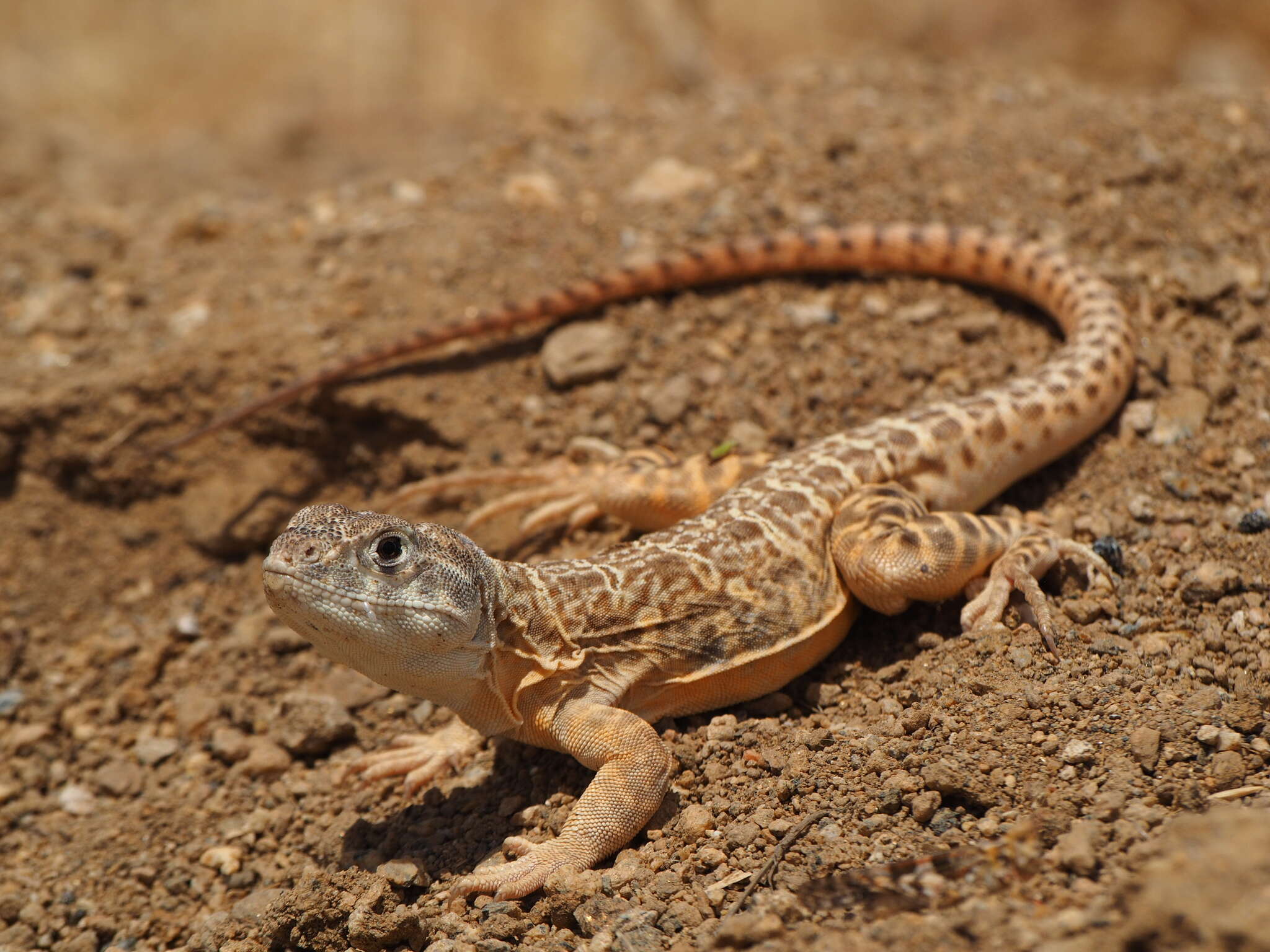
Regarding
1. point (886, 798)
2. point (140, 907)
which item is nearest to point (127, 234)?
point (140, 907)

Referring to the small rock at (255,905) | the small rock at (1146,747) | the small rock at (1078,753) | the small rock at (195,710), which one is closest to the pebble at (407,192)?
the small rock at (195,710)

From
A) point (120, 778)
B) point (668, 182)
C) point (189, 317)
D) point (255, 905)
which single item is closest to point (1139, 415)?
point (668, 182)

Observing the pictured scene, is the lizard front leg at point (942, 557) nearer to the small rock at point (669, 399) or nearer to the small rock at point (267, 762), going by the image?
the small rock at point (669, 399)

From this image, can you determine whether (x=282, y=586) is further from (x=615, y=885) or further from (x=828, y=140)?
(x=828, y=140)

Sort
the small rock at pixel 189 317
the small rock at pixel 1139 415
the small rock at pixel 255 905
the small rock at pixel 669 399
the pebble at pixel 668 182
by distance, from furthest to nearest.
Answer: the pebble at pixel 668 182, the small rock at pixel 189 317, the small rock at pixel 669 399, the small rock at pixel 1139 415, the small rock at pixel 255 905

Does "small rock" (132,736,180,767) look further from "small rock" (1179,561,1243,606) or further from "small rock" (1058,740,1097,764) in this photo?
"small rock" (1179,561,1243,606)

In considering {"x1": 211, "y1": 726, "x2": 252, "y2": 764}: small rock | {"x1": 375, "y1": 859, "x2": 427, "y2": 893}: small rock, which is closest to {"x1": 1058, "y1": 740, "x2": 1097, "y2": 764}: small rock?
{"x1": 375, "y1": 859, "x2": 427, "y2": 893}: small rock

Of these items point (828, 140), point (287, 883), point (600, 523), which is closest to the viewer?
point (287, 883)
